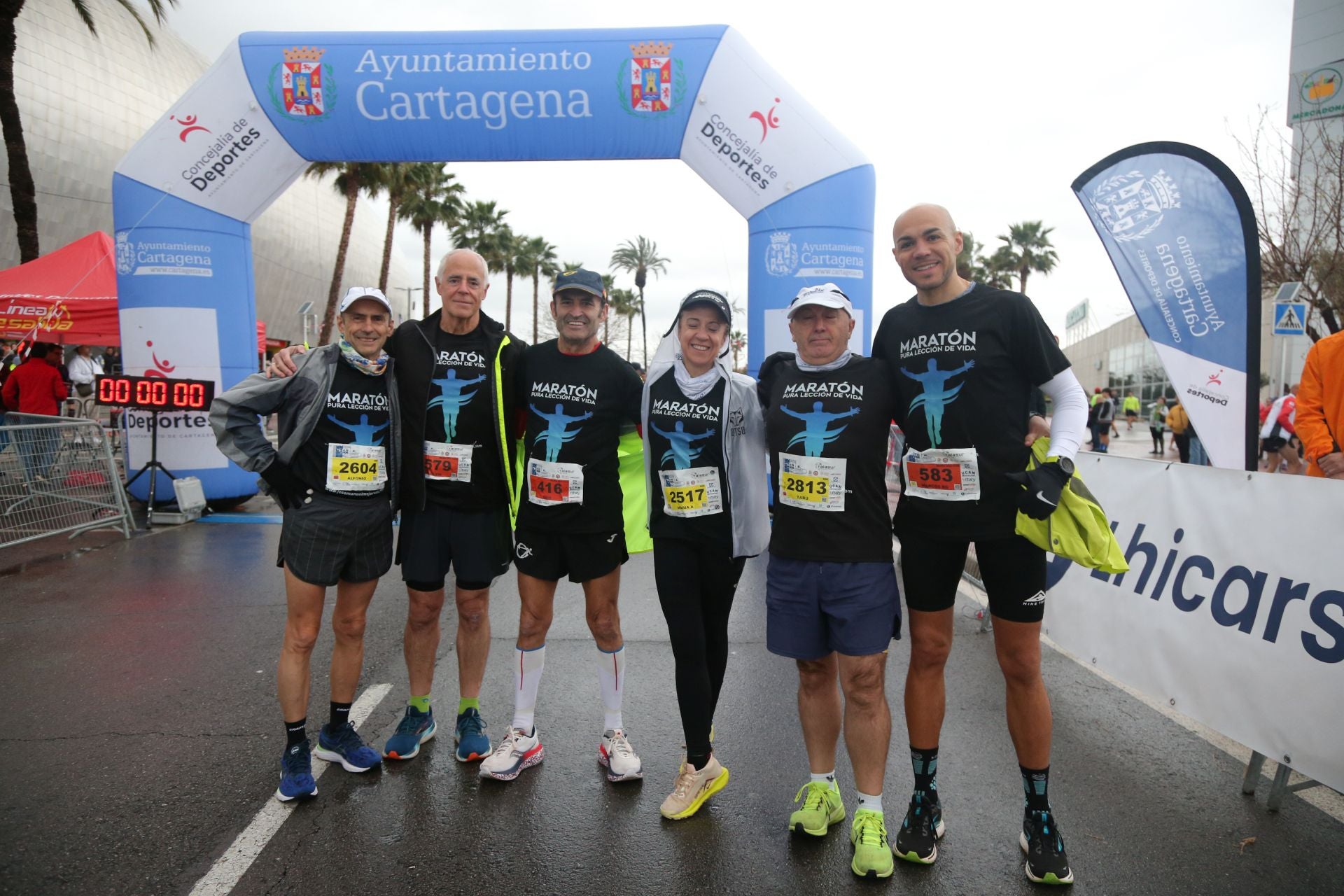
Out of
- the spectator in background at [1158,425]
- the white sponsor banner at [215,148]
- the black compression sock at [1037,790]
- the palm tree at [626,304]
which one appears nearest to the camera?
the black compression sock at [1037,790]

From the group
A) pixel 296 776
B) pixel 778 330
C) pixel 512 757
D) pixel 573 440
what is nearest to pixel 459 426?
pixel 573 440

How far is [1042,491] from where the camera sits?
231 cm

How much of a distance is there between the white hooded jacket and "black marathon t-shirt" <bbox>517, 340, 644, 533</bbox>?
25 centimetres

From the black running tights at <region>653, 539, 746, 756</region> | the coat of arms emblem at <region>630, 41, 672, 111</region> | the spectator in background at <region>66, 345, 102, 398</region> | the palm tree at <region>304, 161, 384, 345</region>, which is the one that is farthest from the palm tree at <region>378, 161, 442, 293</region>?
the black running tights at <region>653, 539, 746, 756</region>

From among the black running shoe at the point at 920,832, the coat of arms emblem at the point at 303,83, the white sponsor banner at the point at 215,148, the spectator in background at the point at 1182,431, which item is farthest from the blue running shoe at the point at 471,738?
the spectator in background at the point at 1182,431

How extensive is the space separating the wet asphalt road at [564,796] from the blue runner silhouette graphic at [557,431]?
1321 millimetres

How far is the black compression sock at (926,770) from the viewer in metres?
2.65

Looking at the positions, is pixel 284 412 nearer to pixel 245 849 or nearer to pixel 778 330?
pixel 245 849

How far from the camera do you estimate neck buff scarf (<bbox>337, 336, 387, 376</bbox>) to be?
3078mm

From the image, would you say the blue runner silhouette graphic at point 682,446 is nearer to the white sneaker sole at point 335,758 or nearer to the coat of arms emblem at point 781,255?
the white sneaker sole at point 335,758

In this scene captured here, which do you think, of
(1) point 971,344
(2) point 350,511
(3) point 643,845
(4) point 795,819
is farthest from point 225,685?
(1) point 971,344

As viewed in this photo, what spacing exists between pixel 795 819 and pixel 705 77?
7411 millimetres

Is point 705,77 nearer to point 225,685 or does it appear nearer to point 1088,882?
point 225,685

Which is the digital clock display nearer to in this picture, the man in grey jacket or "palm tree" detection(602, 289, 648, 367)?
the man in grey jacket
